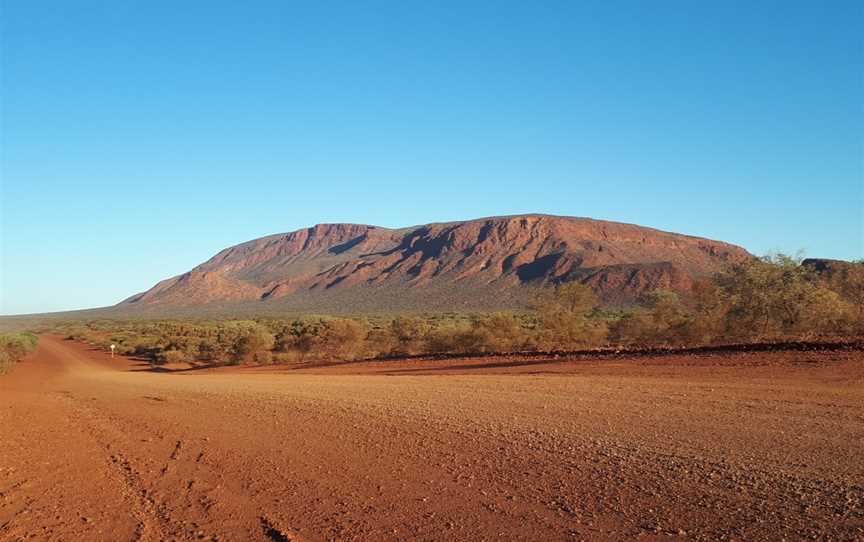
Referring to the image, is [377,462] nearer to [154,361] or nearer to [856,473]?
[856,473]

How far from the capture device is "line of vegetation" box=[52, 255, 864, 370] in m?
29.3

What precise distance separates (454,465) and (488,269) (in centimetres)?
13482

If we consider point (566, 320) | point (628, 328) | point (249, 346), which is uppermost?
point (566, 320)

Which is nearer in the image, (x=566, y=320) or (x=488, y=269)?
(x=566, y=320)

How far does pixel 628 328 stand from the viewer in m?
38.0

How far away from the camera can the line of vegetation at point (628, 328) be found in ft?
96.3

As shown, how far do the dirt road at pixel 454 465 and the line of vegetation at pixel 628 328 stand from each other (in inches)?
502

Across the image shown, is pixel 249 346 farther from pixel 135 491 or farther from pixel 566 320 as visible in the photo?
pixel 135 491

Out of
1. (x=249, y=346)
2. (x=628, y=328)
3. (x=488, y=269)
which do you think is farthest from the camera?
(x=488, y=269)

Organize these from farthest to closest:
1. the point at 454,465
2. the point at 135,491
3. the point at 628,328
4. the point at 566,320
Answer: the point at 566,320
the point at 628,328
the point at 454,465
the point at 135,491

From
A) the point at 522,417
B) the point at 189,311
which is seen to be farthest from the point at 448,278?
the point at 522,417

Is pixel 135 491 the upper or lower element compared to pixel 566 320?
lower

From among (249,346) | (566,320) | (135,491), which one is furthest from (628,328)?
(135,491)

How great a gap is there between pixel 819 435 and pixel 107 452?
10993 millimetres
